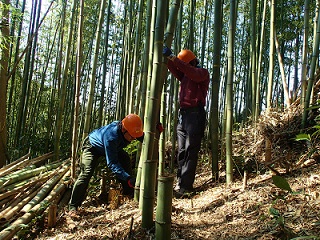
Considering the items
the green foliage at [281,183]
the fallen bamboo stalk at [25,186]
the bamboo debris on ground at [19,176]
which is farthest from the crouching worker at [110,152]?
the green foliage at [281,183]

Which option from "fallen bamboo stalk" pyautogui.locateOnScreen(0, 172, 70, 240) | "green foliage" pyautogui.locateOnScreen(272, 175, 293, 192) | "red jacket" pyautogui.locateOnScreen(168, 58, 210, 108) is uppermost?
"red jacket" pyautogui.locateOnScreen(168, 58, 210, 108)

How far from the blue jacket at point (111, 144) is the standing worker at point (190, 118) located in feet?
1.90

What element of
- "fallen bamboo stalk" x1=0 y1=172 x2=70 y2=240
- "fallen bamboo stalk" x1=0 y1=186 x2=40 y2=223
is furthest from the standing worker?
"fallen bamboo stalk" x1=0 y1=186 x2=40 y2=223

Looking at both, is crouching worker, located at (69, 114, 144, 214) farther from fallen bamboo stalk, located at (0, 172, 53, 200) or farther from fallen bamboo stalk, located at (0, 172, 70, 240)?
fallen bamboo stalk, located at (0, 172, 53, 200)

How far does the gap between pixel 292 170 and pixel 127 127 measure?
60.7 inches

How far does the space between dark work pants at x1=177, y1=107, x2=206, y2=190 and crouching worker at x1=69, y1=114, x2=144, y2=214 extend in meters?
0.46

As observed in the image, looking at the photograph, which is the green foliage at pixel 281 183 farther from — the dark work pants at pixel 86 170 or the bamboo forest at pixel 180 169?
the dark work pants at pixel 86 170

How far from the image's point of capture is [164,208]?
165 centimetres

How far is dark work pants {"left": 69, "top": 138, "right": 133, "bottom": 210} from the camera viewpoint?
3.16 meters

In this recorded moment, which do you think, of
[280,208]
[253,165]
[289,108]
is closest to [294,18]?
[289,108]

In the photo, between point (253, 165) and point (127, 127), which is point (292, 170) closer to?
point (253, 165)

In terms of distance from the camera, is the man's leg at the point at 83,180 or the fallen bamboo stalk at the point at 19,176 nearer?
the man's leg at the point at 83,180

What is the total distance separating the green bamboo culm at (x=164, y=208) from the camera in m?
1.64

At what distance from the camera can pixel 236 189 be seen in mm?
2582
